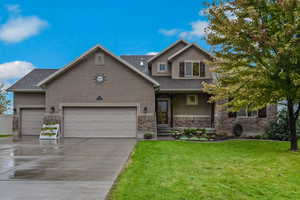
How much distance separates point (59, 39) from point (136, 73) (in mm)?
8048

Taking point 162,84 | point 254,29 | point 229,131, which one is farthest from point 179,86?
point 254,29

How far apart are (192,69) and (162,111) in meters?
4.02

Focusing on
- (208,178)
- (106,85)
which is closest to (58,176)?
(208,178)

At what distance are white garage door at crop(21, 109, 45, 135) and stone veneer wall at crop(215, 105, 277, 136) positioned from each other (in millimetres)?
13014

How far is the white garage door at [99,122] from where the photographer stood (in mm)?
16953

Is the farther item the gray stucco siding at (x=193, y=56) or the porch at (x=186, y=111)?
the gray stucco siding at (x=193, y=56)

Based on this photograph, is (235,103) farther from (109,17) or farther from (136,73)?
(109,17)

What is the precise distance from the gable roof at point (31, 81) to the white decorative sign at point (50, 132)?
3.42 meters

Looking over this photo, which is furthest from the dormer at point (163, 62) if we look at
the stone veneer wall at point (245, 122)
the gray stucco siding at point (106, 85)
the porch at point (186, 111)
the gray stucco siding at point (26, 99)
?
the gray stucco siding at point (26, 99)

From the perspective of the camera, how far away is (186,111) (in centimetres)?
1914

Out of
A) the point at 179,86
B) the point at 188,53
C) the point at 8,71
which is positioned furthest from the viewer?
the point at 8,71

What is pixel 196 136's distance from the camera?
1691 cm

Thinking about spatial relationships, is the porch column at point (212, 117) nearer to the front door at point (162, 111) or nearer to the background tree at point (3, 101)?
the front door at point (162, 111)

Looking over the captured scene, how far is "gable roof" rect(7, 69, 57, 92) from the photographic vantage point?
61.0ft
